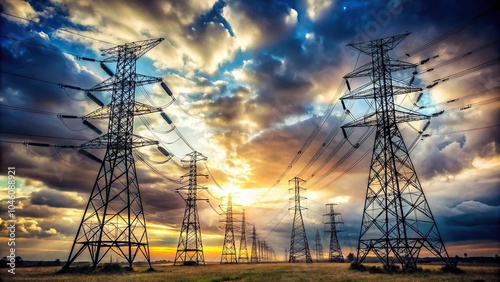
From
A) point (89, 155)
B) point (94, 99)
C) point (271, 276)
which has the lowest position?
point (271, 276)

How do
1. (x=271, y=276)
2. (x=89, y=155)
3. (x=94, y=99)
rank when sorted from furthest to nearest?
(x=94, y=99)
(x=89, y=155)
(x=271, y=276)

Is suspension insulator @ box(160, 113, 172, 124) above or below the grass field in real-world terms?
above

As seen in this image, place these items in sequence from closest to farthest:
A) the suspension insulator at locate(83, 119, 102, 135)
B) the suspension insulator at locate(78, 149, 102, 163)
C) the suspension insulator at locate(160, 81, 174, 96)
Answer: the suspension insulator at locate(78, 149, 102, 163), the suspension insulator at locate(83, 119, 102, 135), the suspension insulator at locate(160, 81, 174, 96)

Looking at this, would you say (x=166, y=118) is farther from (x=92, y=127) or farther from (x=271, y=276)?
(x=271, y=276)

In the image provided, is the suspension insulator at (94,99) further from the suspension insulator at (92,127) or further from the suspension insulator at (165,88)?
the suspension insulator at (165,88)

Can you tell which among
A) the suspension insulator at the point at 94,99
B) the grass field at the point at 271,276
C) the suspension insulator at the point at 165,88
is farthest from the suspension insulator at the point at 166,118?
the grass field at the point at 271,276

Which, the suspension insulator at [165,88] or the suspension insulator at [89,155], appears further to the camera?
the suspension insulator at [165,88]

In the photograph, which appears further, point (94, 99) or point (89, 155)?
point (94, 99)

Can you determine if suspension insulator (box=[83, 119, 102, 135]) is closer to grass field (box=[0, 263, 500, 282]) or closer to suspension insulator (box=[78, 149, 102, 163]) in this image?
suspension insulator (box=[78, 149, 102, 163])

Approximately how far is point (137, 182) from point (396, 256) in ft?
99.2

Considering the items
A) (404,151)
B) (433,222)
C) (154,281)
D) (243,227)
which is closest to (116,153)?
(154,281)

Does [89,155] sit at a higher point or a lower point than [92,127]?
lower

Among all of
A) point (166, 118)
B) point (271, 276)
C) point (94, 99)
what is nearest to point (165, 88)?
point (166, 118)

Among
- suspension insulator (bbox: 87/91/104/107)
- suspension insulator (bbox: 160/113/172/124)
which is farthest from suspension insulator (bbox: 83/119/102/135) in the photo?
suspension insulator (bbox: 160/113/172/124)
